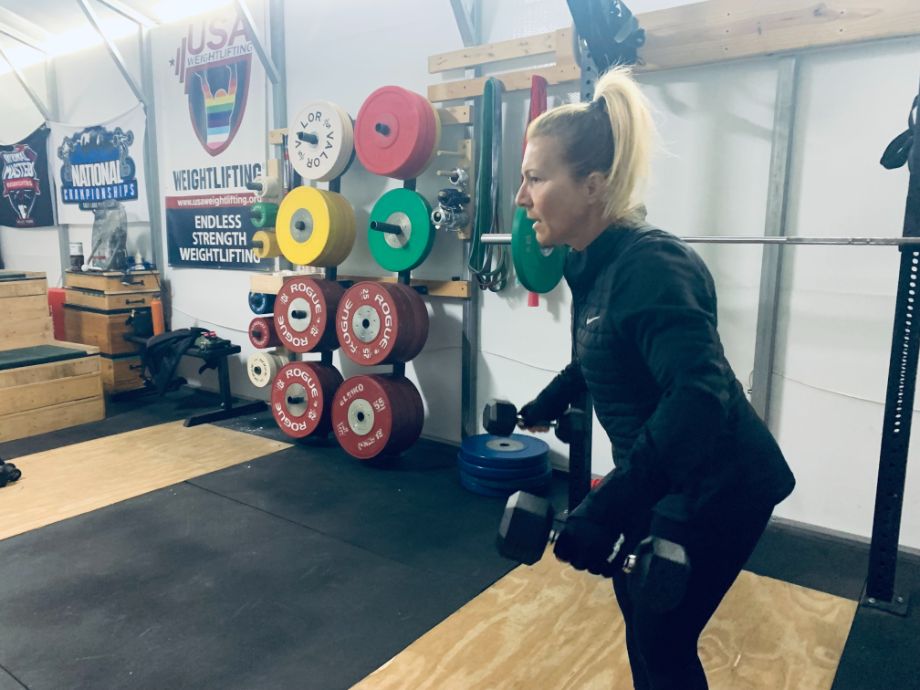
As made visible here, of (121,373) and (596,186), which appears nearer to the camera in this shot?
(596,186)

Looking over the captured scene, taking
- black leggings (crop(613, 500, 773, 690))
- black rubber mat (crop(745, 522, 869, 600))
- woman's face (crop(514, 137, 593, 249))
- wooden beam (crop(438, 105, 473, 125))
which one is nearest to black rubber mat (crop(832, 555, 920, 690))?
black rubber mat (crop(745, 522, 869, 600))

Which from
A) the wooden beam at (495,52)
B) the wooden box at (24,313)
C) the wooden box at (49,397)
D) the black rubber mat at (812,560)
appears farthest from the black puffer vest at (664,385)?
the wooden box at (24,313)

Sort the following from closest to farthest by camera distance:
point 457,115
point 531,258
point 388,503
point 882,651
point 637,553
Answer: point 637,553 < point 882,651 < point 531,258 < point 388,503 < point 457,115

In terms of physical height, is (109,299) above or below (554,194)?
below

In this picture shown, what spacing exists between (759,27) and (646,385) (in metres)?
1.85

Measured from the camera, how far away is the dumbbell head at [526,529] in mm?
915

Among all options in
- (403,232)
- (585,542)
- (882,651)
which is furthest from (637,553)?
(403,232)

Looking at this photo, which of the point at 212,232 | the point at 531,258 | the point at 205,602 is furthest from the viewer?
the point at 212,232

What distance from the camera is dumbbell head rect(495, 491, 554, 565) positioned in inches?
36.0

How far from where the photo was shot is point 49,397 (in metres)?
3.69

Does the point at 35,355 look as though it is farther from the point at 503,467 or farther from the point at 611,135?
the point at 611,135

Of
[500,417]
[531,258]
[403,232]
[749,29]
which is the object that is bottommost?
[500,417]

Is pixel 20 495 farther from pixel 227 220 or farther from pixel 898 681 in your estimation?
pixel 898 681

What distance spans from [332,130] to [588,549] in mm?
2819
